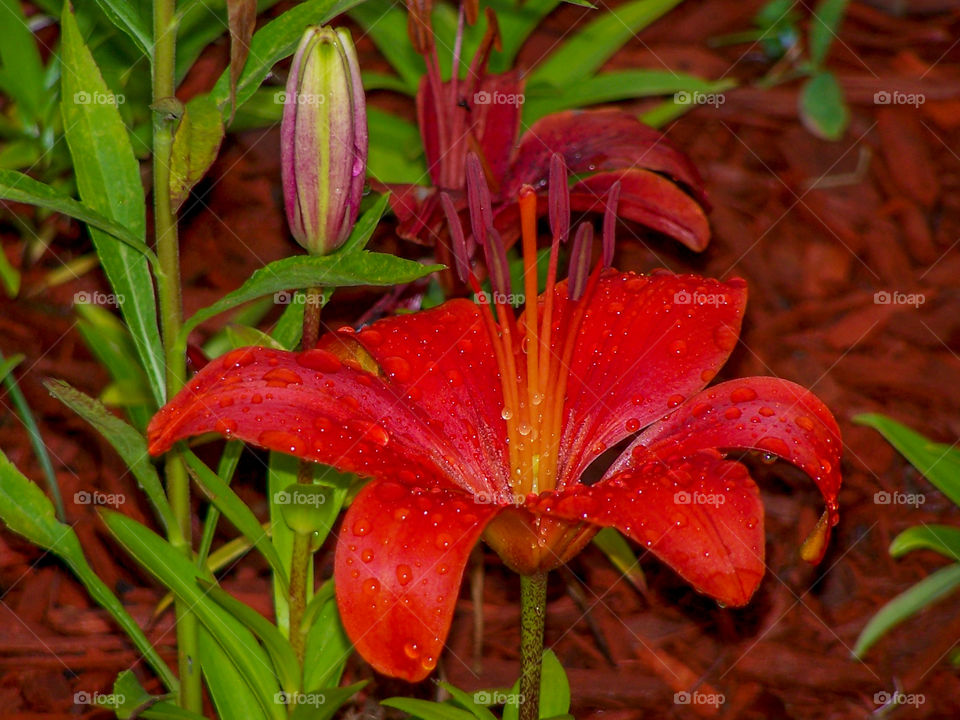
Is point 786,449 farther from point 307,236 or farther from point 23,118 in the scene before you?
point 23,118

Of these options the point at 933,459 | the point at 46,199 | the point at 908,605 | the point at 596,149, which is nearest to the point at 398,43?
the point at 596,149
